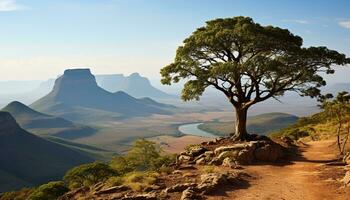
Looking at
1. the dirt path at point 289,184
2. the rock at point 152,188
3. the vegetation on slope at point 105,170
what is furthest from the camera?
the vegetation on slope at point 105,170

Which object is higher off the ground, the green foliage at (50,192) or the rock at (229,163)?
the rock at (229,163)

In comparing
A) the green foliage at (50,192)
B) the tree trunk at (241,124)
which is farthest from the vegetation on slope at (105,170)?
the tree trunk at (241,124)

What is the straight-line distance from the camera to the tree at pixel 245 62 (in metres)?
41.4

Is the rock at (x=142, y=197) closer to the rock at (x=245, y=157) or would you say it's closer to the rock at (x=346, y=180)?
the rock at (x=245, y=157)

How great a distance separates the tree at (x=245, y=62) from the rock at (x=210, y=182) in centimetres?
1299

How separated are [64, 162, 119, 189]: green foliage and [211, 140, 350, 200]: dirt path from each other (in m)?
43.6

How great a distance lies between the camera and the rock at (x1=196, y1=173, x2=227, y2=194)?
94.9 feet

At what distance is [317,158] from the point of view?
4369 centimetres

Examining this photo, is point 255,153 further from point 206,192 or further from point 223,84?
point 206,192

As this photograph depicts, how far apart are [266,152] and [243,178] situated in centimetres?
900

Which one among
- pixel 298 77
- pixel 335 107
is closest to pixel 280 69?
pixel 298 77

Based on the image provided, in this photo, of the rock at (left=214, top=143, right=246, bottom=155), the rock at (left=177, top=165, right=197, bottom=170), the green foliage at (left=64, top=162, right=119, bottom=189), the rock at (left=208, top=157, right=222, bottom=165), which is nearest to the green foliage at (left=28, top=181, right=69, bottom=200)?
the green foliage at (left=64, top=162, right=119, bottom=189)

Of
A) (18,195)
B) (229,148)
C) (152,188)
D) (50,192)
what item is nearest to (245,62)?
(229,148)

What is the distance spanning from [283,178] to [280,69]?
13.7m
